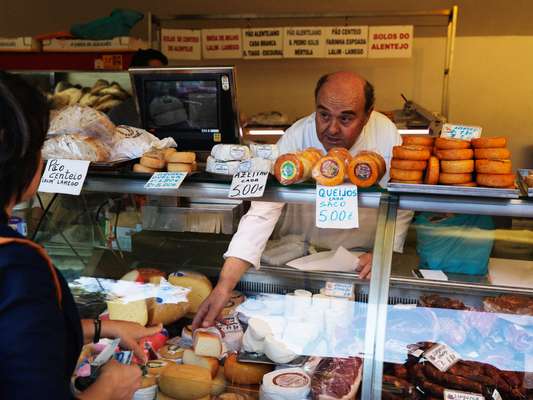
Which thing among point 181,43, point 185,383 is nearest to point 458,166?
point 185,383

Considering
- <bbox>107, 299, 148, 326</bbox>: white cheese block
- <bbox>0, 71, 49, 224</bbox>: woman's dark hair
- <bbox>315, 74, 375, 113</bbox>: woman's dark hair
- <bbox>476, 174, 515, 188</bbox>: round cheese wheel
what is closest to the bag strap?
<bbox>0, 71, 49, 224</bbox>: woman's dark hair

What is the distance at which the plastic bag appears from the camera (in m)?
2.05

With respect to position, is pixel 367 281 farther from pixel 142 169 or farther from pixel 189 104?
pixel 189 104

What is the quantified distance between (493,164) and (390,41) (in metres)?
3.89

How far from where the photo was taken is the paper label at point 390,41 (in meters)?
5.25

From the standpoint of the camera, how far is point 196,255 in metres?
2.26

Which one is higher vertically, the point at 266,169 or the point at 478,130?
the point at 478,130

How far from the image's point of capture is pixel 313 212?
2160 millimetres

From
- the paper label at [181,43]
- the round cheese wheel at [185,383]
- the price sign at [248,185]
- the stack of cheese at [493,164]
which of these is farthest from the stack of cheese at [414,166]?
the paper label at [181,43]

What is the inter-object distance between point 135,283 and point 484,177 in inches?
51.5

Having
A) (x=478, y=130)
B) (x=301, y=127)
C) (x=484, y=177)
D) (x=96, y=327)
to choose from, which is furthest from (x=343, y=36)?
(x=96, y=327)

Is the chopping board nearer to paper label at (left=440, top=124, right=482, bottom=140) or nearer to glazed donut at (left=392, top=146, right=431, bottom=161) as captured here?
paper label at (left=440, top=124, right=482, bottom=140)

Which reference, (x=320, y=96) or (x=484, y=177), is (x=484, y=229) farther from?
(x=320, y=96)

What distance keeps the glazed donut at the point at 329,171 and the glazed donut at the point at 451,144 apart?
1.03ft
